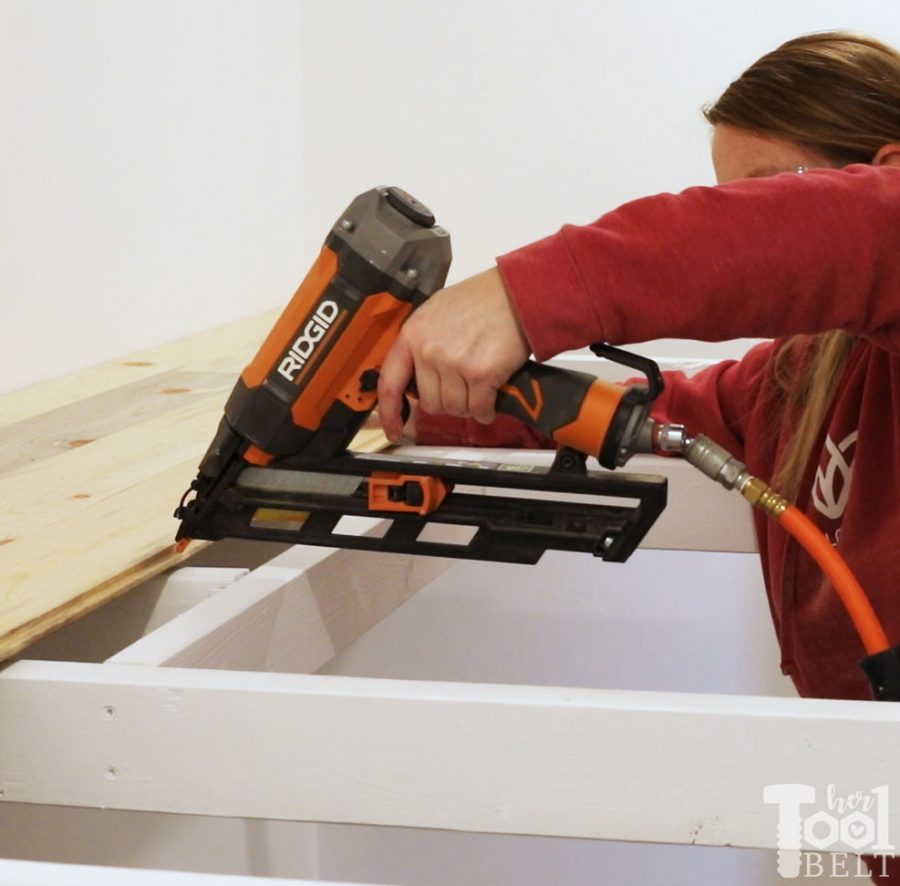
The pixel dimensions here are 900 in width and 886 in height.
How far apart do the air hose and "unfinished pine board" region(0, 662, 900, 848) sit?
4.3 inches

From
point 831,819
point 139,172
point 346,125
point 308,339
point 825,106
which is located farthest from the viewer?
point 346,125

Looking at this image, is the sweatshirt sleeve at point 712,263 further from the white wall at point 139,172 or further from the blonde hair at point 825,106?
the white wall at point 139,172

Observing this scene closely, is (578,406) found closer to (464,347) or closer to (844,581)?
(464,347)

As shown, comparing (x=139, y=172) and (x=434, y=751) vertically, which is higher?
(x=139, y=172)

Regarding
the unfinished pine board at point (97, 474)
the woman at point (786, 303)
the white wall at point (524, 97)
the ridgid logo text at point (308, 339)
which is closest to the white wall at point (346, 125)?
the white wall at point (524, 97)

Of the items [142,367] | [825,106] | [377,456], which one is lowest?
[142,367]

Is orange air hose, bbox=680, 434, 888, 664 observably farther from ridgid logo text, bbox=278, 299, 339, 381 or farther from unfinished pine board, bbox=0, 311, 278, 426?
unfinished pine board, bbox=0, 311, 278, 426

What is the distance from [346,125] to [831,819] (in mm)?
2063

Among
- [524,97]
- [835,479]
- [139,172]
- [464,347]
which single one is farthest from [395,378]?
[524,97]

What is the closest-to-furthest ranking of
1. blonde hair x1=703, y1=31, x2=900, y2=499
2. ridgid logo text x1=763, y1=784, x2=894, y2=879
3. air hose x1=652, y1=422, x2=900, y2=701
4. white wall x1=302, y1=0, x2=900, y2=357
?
Result: ridgid logo text x1=763, y1=784, x2=894, y2=879
air hose x1=652, y1=422, x2=900, y2=701
blonde hair x1=703, y1=31, x2=900, y2=499
white wall x1=302, y1=0, x2=900, y2=357

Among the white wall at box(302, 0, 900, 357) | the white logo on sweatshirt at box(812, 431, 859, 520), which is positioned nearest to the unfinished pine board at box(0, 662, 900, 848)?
the white logo on sweatshirt at box(812, 431, 859, 520)

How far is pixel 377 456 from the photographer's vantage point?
103cm

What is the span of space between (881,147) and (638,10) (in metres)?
1.39

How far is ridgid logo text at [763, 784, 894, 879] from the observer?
69cm
